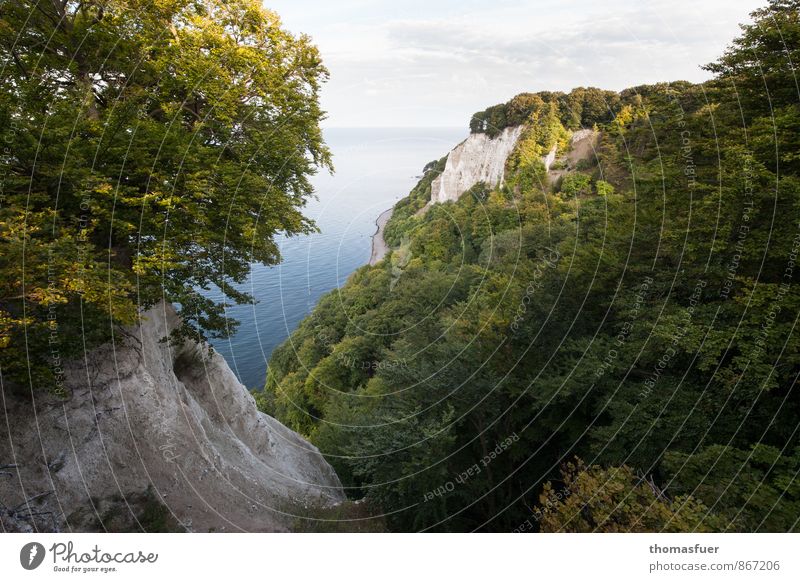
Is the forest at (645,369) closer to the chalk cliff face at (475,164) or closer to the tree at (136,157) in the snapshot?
the tree at (136,157)

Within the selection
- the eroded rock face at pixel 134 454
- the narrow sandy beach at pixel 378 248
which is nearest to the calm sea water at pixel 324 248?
the narrow sandy beach at pixel 378 248

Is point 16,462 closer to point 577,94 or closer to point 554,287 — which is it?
point 554,287

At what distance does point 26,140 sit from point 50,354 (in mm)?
5881

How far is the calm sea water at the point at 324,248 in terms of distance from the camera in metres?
26.0

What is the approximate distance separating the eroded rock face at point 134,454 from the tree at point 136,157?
152cm

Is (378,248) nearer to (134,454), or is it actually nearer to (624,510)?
(134,454)

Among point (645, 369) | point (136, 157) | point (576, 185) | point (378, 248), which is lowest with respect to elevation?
point (645, 369)

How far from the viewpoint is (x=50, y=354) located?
10781 millimetres

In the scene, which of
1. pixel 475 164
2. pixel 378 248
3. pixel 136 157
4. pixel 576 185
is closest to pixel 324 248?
pixel 378 248

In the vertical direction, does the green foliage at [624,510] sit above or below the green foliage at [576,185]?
below

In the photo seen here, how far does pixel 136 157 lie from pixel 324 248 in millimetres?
59741

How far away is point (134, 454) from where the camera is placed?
12680 millimetres

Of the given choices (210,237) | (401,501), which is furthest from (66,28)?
(401,501)

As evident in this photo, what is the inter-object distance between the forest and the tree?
11.3m
